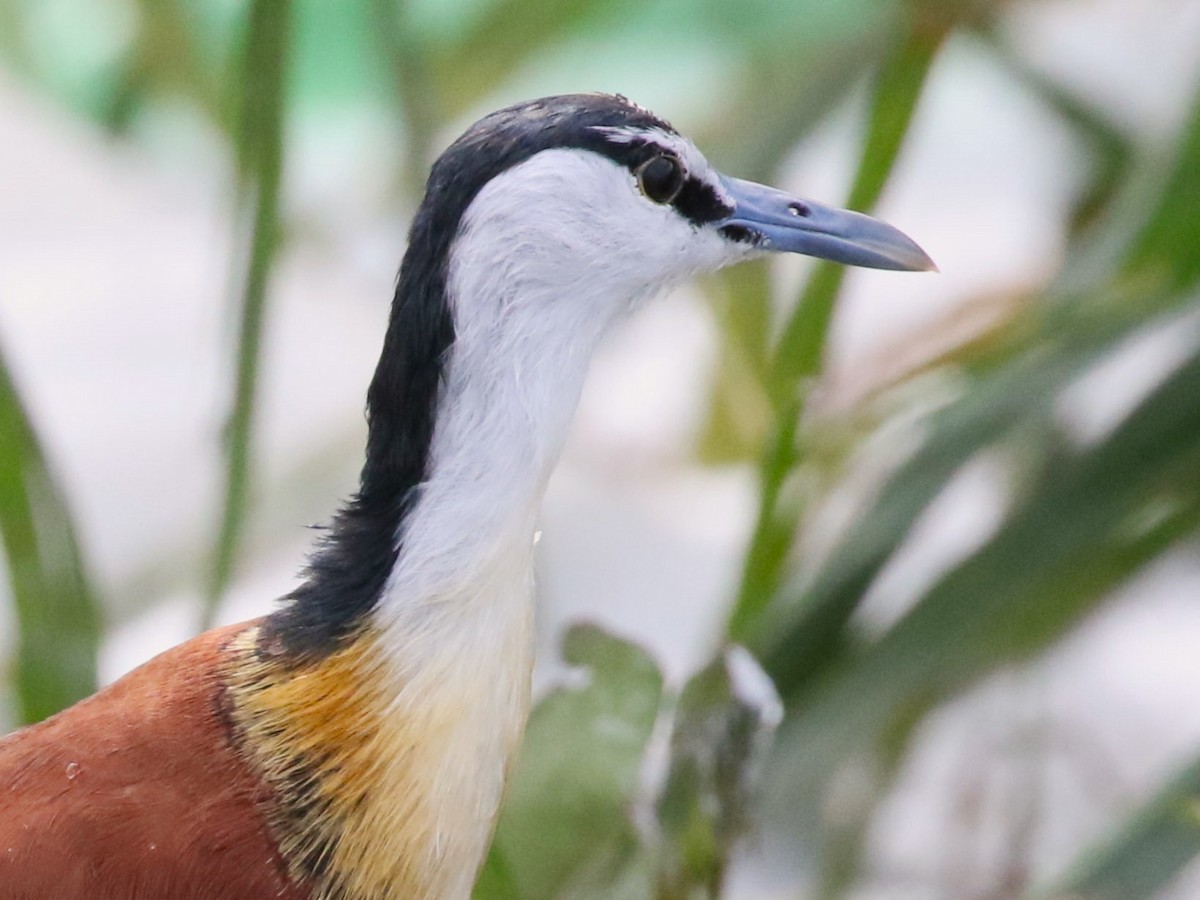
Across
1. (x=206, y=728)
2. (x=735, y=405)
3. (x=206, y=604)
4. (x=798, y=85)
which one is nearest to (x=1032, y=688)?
(x=735, y=405)

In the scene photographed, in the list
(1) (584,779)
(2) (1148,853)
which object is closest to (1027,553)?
(2) (1148,853)

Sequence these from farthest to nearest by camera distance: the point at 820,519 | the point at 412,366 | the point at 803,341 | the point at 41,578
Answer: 1. the point at 820,519
2. the point at 803,341
3. the point at 41,578
4. the point at 412,366

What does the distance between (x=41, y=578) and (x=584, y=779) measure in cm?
24

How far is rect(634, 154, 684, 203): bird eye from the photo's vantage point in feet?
1.76

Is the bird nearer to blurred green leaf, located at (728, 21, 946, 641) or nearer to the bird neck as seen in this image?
the bird neck

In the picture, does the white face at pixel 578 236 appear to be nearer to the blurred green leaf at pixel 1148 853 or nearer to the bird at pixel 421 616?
the bird at pixel 421 616

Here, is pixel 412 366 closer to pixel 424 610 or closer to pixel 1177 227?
pixel 424 610

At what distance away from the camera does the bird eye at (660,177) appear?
54cm

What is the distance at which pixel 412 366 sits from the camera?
1.66 feet

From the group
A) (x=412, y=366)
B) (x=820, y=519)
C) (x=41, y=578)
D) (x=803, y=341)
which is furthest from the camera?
(x=820, y=519)

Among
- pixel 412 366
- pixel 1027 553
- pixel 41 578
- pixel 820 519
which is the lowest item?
pixel 820 519

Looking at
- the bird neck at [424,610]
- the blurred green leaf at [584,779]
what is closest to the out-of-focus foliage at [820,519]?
the blurred green leaf at [584,779]

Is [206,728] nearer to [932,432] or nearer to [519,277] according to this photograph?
[519,277]

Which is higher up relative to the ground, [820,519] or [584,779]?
[584,779]
